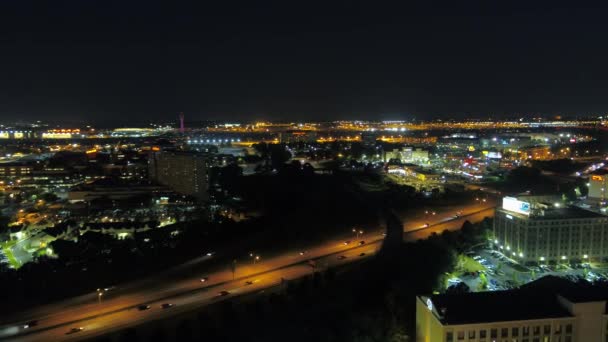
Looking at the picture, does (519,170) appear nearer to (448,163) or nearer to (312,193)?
(448,163)

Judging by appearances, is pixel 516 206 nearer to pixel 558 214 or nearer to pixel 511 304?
pixel 558 214

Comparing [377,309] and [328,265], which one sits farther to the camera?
[328,265]

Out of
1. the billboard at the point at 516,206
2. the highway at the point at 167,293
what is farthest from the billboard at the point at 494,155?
the highway at the point at 167,293

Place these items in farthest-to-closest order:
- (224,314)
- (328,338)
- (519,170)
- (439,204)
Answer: (519,170) → (439,204) → (224,314) → (328,338)

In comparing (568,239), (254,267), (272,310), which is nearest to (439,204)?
(568,239)

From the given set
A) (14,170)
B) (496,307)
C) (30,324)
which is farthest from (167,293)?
(14,170)

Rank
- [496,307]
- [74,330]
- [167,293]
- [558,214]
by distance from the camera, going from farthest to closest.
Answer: [558,214] → [167,293] → [74,330] → [496,307]

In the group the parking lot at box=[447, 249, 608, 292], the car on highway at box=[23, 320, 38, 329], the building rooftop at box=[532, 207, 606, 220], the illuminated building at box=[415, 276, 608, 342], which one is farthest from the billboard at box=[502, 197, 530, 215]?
the car on highway at box=[23, 320, 38, 329]
